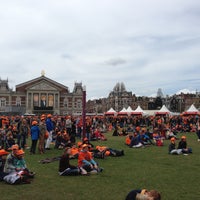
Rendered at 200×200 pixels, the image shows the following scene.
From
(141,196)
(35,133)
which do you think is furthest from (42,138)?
(141,196)

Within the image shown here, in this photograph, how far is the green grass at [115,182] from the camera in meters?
7.24

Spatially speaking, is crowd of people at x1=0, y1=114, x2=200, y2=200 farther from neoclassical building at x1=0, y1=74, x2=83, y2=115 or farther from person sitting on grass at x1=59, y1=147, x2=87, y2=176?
neoclassical building at x1=0, y1=74, x2=83, y2=115

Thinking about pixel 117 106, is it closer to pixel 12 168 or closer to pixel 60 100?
pixel 60 100

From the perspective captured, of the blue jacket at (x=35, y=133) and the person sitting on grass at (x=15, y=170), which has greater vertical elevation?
the blue jacket at (x=35, y=133)

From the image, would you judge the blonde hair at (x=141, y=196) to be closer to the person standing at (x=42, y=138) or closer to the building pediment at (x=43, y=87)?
the person standing at (x=42, y=138)

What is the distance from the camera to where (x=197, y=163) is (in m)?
11.7

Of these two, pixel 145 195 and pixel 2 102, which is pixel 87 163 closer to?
pixel 145 195

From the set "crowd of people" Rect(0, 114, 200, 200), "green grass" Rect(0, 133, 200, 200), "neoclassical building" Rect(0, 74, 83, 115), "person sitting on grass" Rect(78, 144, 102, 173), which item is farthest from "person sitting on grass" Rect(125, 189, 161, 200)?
"neoclassical building" Rect(0, 74, 83, 115)

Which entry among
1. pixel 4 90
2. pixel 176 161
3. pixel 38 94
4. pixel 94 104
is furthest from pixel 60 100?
pixel 94 104

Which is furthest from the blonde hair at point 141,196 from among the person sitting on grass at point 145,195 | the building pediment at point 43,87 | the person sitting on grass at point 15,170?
the building pediment at point 43,87

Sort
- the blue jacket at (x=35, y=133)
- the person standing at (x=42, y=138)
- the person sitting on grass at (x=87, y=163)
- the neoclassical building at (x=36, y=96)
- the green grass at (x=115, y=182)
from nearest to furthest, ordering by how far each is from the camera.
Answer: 1. the green grass at (x=115, y=182)
2. the person sitting on grass at (x=87, y=163)
3. the blue jacket at (x=35, y=133)
4. the person standing at (x=42, y=138)
5. the neoclassical building at (x=36, y=96)

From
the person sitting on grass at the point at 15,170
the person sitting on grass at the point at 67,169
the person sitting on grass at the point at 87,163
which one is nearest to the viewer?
the person sitting on grass at the point at 15,170

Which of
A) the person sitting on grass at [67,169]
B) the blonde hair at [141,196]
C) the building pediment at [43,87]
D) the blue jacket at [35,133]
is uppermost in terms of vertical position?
the building pediment at [43,87]

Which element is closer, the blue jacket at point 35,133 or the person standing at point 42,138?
the blue jacket at point 35,133
